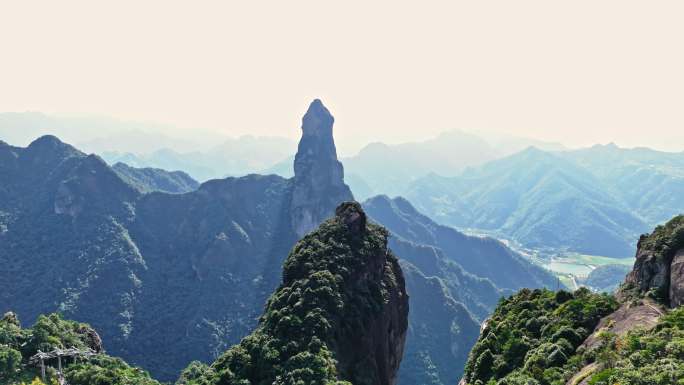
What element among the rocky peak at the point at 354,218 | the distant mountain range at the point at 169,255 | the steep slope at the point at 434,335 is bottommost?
the steep slope at the point at 434,335

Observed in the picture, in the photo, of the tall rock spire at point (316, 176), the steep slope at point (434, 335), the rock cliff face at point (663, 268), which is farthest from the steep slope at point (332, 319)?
the tall rock spire at point (316, 176)

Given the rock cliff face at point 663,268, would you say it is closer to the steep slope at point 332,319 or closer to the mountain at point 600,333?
the mountain at point 600,333

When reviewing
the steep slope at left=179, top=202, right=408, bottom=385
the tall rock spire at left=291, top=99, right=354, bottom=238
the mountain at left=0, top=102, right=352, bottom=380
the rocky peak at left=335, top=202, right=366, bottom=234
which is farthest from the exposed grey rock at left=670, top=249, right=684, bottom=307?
the tall rock spire at left=291, top=99, right=354, bottom=238

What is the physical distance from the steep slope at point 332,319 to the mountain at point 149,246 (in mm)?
65942

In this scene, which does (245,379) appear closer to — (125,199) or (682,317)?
(682,317)

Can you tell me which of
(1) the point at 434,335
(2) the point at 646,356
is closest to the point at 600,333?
(2) the point at 646,356

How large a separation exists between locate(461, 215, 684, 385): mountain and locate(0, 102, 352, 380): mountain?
3201 inches

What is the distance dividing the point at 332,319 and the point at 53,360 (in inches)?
963

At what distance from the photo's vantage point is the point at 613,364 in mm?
22344

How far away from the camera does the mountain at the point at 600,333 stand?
69.5ft

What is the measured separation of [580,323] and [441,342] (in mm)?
100323

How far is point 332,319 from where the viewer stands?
41.0 m

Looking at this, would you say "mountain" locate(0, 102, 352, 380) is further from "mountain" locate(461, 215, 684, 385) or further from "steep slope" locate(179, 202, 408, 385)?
"mountain" locate(461, 215, 684, 385)

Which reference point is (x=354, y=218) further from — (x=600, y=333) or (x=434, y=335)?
(x=434, y=335)
